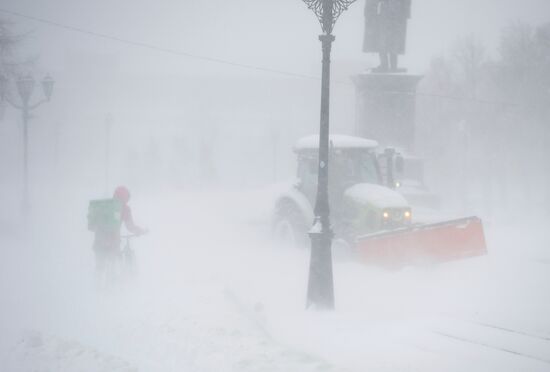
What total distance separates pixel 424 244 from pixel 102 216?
5.86m

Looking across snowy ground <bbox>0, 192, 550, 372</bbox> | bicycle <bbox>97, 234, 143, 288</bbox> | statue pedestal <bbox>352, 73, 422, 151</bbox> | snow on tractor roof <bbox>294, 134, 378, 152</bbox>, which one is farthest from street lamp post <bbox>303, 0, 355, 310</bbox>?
statue pedestal <bbox>352, 73, 422, 151</bbox>

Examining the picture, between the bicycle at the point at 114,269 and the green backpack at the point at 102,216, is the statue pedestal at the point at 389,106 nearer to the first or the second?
the bicycle at the point at 114,269

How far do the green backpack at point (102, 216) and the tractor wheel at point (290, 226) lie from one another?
4.67 m

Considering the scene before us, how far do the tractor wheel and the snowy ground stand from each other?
0.30 meters

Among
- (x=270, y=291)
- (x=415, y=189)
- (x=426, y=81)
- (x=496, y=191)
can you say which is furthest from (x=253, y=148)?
(x=270, y=291)

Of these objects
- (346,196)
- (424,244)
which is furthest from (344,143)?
(424,244)

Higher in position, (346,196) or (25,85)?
(25,85)

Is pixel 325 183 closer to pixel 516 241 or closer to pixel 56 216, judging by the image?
pixel 516 241

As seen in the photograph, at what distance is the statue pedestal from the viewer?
2188cm

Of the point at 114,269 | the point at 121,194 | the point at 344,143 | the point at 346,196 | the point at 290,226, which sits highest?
the point at 344,143

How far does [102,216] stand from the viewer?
29.5 ft

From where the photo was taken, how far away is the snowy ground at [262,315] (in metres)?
5.93

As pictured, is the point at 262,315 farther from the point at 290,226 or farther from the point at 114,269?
the point at 290,226

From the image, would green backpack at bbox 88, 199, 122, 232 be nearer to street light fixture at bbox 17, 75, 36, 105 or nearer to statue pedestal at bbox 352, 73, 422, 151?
street light fixture at bbox 17, 75, 36, 105
